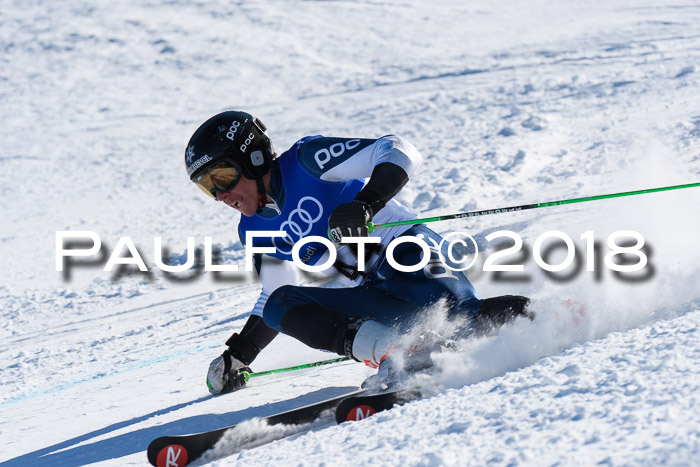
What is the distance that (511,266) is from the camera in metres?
4.60

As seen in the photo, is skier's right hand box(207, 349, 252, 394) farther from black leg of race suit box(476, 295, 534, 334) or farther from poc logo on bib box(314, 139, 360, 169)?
black leg of race suit box(476, 295, 534, 334)

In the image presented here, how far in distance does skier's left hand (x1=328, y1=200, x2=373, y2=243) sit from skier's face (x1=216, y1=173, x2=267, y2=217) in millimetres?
488

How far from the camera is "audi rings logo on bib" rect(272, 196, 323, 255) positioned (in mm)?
3141

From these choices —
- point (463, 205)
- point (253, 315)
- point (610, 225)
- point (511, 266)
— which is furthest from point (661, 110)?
point (253, 315)

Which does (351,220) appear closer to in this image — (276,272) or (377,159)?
(377,159)

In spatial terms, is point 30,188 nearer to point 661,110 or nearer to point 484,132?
point 484,132

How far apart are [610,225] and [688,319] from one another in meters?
2.97

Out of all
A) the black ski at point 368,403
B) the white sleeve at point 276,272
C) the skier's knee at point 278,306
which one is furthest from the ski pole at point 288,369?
the black ski at point 368,403

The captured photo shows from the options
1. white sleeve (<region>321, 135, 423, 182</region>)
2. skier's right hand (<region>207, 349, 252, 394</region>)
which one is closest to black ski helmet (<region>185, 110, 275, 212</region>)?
white sleeve (<region>321, 135, 423, 182</region>)

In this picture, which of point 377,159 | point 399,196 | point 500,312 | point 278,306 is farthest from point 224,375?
point 399,196

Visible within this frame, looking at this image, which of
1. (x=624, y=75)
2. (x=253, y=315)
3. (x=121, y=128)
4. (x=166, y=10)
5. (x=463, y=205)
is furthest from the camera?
(x=166, y=10)

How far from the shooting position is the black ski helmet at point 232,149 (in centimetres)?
308

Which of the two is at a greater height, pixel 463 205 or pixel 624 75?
pixel 624 75

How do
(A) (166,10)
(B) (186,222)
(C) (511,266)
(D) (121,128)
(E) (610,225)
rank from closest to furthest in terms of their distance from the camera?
(C) (511,266) < (E) (610,225) < (B) (186,222) < (D) (121,128) < (A) (166,10)
